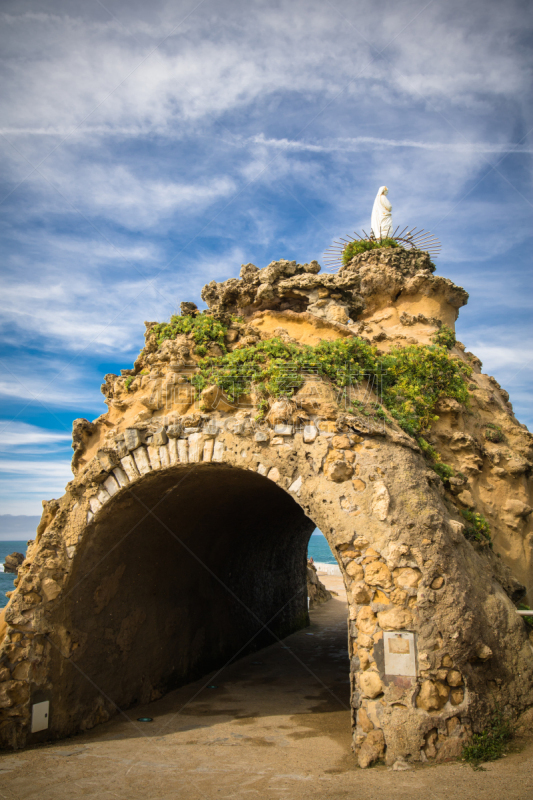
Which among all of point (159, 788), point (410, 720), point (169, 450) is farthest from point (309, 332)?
point (159, 788)

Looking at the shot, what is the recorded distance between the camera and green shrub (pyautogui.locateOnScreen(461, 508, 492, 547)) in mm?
6422

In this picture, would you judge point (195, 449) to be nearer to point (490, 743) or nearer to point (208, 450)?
point (208, 450)

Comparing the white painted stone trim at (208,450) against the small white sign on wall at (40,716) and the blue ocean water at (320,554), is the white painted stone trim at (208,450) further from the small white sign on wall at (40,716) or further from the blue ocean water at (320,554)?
the blue ocean water at (320,554)

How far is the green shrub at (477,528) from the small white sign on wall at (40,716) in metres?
5.27

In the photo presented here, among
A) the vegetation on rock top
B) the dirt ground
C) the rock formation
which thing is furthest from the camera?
the vegetation on rock top

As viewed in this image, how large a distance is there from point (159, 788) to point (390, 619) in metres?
2.61

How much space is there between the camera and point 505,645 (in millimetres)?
5449

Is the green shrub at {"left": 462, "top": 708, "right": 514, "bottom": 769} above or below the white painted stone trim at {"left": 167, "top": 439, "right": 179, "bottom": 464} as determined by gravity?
below

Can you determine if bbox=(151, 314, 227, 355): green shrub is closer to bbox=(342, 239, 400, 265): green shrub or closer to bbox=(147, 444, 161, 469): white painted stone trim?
bbox=(147, 444, 161, 469): white painted stone trim

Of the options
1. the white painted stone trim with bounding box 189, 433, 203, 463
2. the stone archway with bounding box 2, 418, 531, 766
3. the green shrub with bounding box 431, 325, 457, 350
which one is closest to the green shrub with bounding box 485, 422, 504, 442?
the green shrub with bounding box 431, 325, 457, 350

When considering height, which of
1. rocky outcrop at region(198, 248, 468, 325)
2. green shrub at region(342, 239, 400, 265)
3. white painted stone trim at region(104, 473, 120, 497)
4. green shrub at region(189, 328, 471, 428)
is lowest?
white painted stone trim at region(104, 473, 120, 497)

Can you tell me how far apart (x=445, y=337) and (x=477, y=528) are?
333 centimetres

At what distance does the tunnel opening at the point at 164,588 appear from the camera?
6598 mm

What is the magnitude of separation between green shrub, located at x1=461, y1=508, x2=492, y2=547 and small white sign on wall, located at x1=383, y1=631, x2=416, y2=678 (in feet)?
6.11
